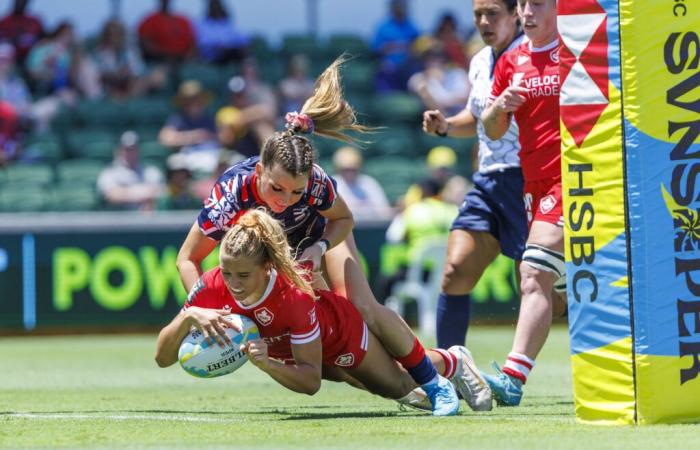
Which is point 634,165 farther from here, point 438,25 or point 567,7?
point 438,25

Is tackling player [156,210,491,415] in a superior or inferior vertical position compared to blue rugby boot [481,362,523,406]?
superior

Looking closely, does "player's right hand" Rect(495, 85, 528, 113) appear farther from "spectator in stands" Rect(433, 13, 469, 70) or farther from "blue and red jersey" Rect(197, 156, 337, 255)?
"spectator in stands" Rect(433, 13, 469, 70)

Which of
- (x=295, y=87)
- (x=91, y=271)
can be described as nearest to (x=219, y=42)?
(x=295, y=87)

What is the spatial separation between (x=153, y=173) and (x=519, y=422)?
33.2 ft

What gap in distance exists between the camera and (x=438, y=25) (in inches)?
756

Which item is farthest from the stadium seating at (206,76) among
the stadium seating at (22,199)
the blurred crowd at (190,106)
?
the stadium seating at (22,199)

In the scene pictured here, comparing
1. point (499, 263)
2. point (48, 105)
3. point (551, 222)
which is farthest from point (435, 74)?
point (551, 222)

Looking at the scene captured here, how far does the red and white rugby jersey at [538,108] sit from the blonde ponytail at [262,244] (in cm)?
164

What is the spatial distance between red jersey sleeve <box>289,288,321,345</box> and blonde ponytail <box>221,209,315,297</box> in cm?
4

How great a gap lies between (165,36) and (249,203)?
11507 mm

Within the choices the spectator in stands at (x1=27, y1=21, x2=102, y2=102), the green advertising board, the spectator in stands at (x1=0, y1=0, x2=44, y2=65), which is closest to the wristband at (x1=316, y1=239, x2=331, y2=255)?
the green advertising board

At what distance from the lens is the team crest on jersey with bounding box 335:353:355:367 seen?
256 inches

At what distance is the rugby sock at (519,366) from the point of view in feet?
22.7

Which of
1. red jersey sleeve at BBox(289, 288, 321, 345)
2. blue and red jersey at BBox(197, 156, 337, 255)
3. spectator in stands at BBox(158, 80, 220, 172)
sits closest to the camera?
red jersey sleeve at BBox(289, 288, 321, 345)
